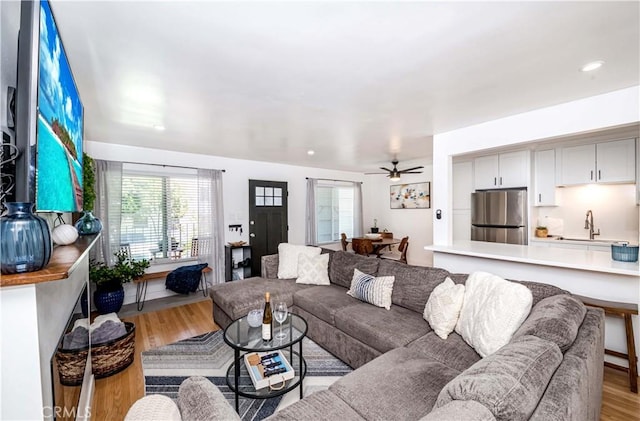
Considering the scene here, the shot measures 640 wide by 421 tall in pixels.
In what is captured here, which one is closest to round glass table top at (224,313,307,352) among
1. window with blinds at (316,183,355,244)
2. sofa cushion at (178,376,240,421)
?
sofa cushion at (178,376,240,421)

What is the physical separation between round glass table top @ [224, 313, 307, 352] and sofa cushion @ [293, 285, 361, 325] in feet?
1.18

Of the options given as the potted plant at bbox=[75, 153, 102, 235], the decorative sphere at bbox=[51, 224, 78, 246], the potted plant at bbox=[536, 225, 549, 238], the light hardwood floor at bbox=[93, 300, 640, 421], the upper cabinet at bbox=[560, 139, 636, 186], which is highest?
the upper cabinet at bbox=[560, 139, 636, 186]

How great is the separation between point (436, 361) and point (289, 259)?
229cm

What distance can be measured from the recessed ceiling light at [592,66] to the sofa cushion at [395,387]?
2212mm

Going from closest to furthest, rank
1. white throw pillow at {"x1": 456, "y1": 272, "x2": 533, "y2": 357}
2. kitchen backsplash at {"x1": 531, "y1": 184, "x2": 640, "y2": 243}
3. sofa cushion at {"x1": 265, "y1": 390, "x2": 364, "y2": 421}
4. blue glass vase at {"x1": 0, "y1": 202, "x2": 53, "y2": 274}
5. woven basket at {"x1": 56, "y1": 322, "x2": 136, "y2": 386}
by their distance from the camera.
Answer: blue glass vase at {"x1": 0, "y1": 202, "x2": 53, "y2": 274}
sofa cushion at {"x1": 265, "y1": 390, "x2": 364, "y2": 421}
white throw pillow at {"x1": 456, "y1": 272, "x2": 533, "y2": 357}
woven basket at {"x1": 56, "y1": 322, "x2": 136, "y2": 386}
kitchen backsplash at {"x1": 531, "y1": 184, "x2": 640, "y2": 243}

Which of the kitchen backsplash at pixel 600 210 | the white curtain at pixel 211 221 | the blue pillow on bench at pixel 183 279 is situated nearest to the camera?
the kitchen backsplash at pixel 600 210

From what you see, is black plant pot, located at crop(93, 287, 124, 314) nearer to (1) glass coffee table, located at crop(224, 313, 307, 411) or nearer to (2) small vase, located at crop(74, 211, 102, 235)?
(2) small vase, located at crop(74, 211, 102, 235)

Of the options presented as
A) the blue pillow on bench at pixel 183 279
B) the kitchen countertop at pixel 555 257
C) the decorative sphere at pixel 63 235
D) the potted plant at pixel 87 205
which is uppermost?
the potted plant at pixel 87 205

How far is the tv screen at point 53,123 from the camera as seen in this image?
3.10 ft

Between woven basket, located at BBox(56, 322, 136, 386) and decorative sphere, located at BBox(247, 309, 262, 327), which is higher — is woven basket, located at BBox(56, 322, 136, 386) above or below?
below

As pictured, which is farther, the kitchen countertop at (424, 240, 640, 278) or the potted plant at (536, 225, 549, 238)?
the potted plant at (536, 225, 549, 238)

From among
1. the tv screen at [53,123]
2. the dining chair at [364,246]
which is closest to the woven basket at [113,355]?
the tv screen at [53,123]

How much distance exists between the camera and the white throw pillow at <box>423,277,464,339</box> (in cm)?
200

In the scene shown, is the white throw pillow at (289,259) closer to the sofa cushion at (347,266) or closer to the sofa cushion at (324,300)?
the sofa cushion at (347,266)
